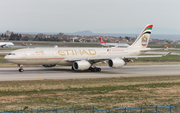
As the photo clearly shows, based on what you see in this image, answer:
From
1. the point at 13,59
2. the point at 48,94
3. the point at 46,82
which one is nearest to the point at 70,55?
the point at 13,59

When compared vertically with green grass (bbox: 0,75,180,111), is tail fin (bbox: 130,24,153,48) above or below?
above

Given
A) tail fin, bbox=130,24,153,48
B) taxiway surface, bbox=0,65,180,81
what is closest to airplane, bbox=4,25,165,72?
taxiway surface, bbox=0,65,180,81

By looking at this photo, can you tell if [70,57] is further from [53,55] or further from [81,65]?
[81,65]

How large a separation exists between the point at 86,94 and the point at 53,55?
19.0 meters

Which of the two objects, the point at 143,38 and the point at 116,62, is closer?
the point at 116,62

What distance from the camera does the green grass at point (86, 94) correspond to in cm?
2419

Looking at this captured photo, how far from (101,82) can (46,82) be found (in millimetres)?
7351

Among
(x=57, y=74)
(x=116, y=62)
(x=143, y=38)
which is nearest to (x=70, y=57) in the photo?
(x=57, y=74)

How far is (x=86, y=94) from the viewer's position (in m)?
28.8

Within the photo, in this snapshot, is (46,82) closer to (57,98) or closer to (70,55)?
(57,98)

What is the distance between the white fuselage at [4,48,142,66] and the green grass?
9.36 m

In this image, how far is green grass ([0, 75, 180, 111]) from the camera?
24.2 metres

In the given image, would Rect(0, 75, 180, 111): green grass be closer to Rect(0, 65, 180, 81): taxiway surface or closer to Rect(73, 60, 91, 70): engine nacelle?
Rect(0, 65, 180, 81): taxiway surface

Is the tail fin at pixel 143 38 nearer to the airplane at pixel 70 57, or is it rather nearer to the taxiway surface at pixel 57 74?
the airplane at pixel 70 57
